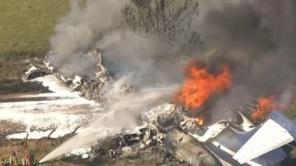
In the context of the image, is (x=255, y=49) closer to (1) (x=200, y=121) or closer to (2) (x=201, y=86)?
(2) (x=201, y=86)

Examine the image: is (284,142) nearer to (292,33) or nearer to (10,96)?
(292,33)

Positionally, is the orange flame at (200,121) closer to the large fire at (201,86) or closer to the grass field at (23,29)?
the large fire at (201,86)

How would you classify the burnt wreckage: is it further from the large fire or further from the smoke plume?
the smoke plume

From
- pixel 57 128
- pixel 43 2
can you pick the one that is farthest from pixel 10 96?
pixel 43 2

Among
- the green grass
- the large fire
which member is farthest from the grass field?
the large fire

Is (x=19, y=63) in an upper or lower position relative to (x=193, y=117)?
upper

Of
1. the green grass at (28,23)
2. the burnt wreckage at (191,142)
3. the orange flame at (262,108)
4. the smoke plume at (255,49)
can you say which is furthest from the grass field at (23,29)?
the orange flame at (262,108)

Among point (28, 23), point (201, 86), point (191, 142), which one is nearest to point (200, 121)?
point (201, 86)
